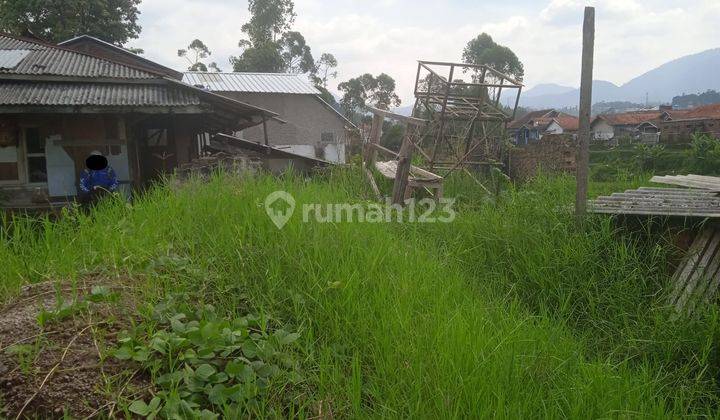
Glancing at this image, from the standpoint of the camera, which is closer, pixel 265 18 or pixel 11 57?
pixel 11 57

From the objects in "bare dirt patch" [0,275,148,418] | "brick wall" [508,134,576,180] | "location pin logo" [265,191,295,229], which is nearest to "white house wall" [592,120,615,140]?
"brick wall" [508,134,576,180]

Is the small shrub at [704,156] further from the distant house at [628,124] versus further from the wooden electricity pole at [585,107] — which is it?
the wooden electricity pole at [585,107]

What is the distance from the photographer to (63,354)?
2.18m

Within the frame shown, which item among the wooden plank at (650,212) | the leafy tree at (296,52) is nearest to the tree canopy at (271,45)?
the leafy tree at (296,52)

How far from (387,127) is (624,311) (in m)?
25.8

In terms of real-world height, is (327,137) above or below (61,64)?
below

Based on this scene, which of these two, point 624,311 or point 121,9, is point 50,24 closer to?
point 121,9

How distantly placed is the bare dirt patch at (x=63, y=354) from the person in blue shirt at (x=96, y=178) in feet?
15.9

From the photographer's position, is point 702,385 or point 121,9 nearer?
point 702,385

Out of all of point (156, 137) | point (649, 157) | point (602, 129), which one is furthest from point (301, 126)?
point (602, 129)

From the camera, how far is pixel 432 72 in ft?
31.0

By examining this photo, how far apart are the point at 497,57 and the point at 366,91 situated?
10.1 m

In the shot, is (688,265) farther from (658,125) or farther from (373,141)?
(658,125)

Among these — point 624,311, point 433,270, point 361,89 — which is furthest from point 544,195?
point 361,89
